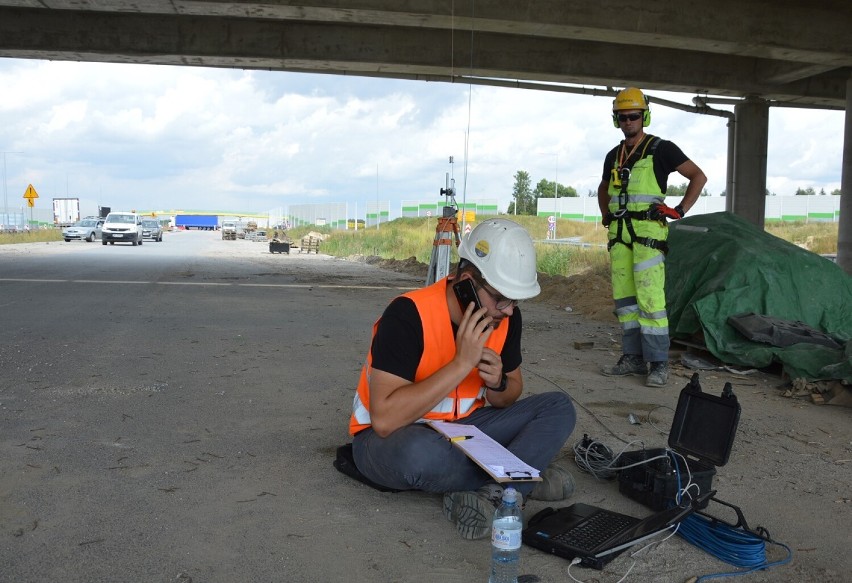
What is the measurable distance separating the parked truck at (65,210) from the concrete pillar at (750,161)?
69.9 meters

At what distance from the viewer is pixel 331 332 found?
326 inches

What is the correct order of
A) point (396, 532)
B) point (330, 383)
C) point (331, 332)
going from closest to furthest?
point (396, 532)
point (330, 383)
point (331, 332)

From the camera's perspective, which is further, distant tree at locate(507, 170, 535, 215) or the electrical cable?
distant tree at locate(507, 170, 535, 215)

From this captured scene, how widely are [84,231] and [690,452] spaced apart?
43.8 m

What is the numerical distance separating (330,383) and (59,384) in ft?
6.48

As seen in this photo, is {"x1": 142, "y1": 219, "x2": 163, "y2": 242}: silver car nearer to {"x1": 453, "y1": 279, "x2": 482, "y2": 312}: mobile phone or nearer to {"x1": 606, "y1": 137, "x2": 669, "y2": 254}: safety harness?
{"x1": 606, "y1": 137, "x2": 669, "y2": 254}: safety harness

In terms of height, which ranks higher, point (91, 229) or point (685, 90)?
point (685, 90)

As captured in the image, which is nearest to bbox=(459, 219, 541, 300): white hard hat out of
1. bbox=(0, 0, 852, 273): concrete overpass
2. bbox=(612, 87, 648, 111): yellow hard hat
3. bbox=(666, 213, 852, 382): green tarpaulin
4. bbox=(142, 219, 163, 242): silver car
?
bbox=(612, 87, 648, 111): yellow hard hat

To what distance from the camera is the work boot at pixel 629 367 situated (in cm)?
623

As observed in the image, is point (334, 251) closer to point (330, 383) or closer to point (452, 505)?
point (330, 383)

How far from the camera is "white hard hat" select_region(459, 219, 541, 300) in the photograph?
306 cm

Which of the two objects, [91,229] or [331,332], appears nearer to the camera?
[331,332]

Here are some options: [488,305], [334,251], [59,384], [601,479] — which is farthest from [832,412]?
[334,251]

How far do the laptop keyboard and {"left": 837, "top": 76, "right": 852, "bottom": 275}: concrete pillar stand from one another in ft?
50.4
